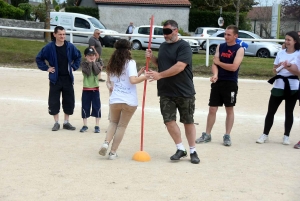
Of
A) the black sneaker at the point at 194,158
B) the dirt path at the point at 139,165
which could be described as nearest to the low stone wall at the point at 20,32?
the dirt path at the point at 139,165

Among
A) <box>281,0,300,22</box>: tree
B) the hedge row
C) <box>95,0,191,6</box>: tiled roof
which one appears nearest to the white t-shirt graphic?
<box>95,0,191,6</box>: tiled roof

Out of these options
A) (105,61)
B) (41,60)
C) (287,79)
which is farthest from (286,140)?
(105,61)

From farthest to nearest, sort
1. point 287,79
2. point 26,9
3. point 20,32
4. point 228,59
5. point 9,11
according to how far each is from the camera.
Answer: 1. point 26,9
2. point 9,11
3. point 20,32
4. point 287,79
5. point 228,59

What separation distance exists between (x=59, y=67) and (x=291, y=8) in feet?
153

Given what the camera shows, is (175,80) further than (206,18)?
No

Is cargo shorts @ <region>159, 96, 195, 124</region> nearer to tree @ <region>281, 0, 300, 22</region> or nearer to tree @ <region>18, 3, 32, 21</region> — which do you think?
tree @ <region>18, 3, 32, 21</region>

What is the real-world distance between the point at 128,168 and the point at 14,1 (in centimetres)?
4397

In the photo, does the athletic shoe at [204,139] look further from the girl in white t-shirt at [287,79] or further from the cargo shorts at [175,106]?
the cargo shorts at [175,106]

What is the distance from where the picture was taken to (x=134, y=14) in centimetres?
4366

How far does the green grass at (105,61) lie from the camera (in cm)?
1598

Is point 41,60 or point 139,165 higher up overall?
point 41,60

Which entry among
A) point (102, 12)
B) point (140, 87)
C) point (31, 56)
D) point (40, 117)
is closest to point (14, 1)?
point (102, 12)

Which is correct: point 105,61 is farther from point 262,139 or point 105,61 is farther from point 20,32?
point 20,32

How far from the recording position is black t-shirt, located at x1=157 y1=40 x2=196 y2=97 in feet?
21.0
